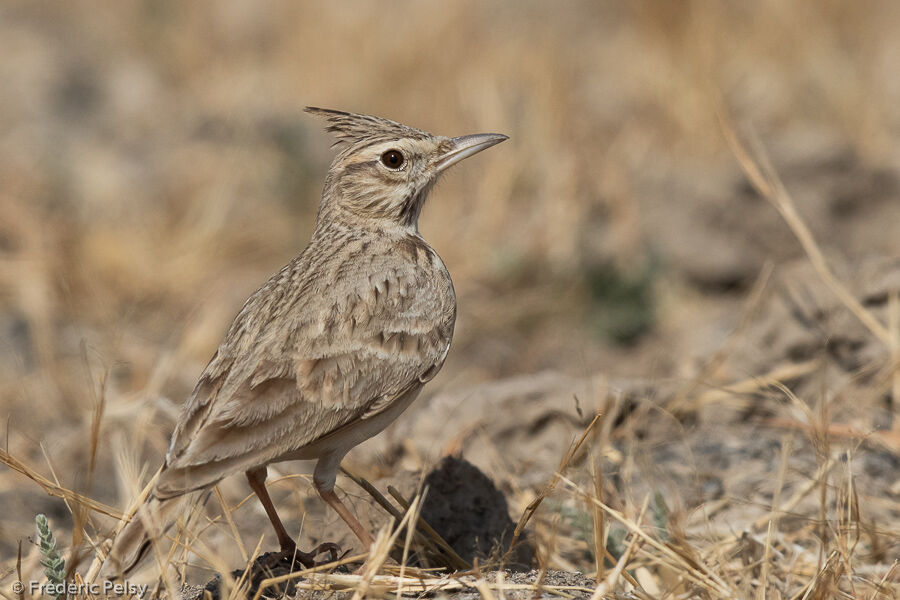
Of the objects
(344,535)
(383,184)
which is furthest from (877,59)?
(344,535)

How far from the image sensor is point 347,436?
3.60 metres

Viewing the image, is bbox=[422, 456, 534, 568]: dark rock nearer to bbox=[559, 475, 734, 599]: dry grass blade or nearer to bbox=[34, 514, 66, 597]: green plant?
bbox=[559, 475, 734, 599]: dry grass blade

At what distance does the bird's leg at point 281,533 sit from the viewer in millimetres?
3674

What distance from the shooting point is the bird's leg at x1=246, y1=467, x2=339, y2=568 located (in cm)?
367

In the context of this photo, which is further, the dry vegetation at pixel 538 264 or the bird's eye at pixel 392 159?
the bird's eye at pixel 392 159

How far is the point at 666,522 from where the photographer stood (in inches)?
161

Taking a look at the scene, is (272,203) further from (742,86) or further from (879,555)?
(879,555)

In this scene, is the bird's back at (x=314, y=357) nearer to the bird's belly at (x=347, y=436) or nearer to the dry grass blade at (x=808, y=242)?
the bird's belly at (x=347, y=436)

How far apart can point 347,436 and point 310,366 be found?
269 millimetres

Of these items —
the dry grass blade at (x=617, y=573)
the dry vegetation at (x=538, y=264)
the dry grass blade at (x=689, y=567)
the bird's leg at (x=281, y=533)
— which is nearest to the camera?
the dry grass blade at (x=617, y=573)

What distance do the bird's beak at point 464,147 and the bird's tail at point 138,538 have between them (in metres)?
1.91

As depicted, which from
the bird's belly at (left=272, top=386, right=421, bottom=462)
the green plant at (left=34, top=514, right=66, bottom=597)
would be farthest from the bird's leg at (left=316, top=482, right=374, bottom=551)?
the green plant at (left=34, top=514, right=66, bottom=597)

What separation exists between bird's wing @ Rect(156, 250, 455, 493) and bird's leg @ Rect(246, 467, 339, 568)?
0.37 m

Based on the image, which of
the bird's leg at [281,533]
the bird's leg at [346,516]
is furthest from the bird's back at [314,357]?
the bird's leg at [281,533]
